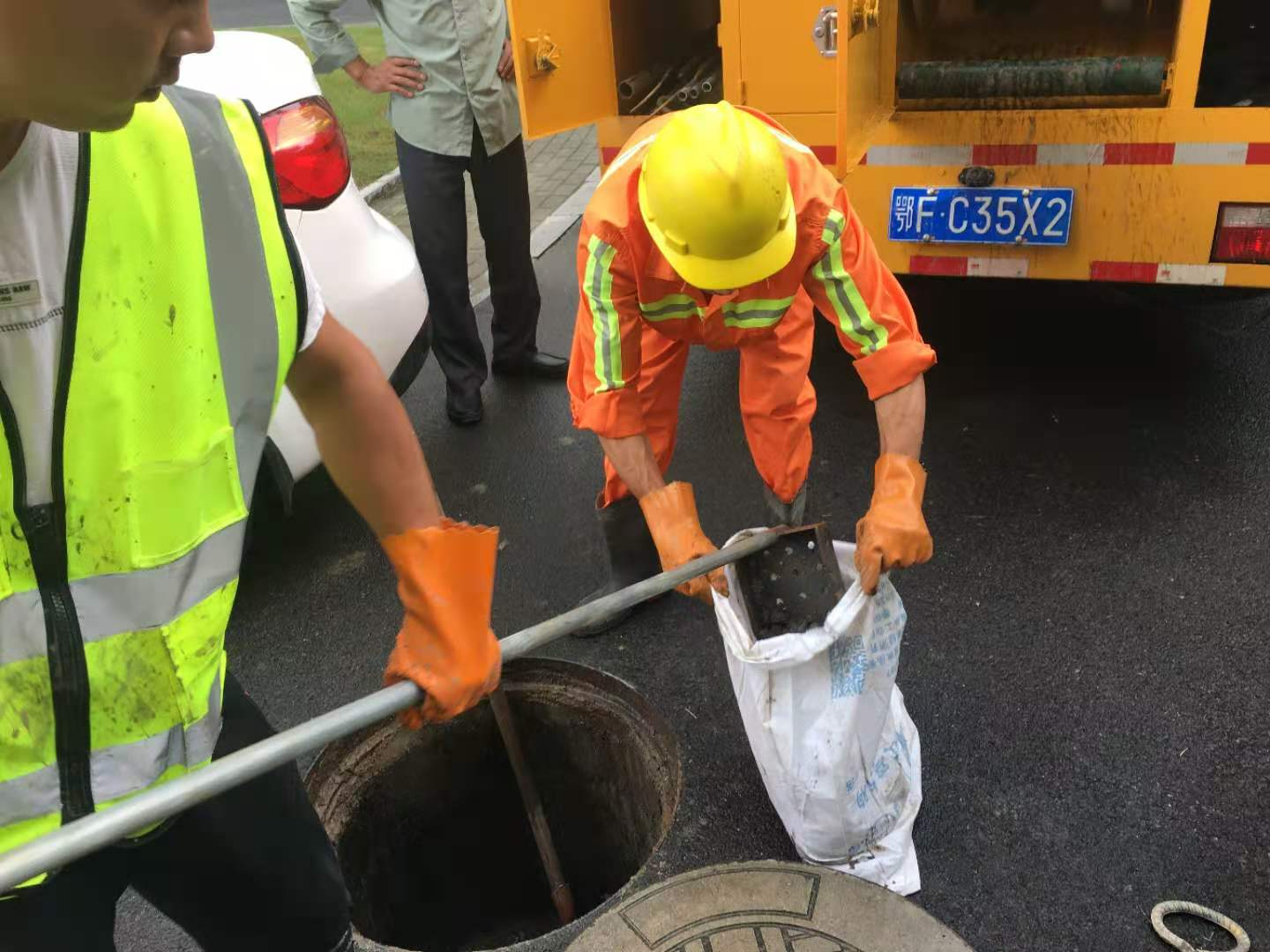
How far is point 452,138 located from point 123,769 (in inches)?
114

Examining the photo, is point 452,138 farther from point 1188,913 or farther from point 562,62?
point 1188,913

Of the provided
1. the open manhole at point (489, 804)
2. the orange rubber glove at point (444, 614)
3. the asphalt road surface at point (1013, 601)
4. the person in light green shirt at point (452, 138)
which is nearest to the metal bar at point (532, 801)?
the open manhole at point (489, 804)

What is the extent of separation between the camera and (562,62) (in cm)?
313

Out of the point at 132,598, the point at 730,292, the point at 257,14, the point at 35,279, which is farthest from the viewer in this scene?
the point at 257,14

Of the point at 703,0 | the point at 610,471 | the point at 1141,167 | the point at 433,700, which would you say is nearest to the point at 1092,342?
the point at 1141,167

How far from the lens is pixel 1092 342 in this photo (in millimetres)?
4113

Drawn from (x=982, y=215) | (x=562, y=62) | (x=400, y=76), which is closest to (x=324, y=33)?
(x=400, y=76)

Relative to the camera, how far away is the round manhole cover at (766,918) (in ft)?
5.74

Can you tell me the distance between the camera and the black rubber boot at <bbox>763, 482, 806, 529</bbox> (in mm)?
2471

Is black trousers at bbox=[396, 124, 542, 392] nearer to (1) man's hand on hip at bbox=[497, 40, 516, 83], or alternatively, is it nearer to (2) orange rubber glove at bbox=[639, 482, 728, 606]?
(1) man's hand on hip at bbox=[497, 40, 516, 83]

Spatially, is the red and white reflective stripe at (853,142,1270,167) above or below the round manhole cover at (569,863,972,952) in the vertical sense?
above

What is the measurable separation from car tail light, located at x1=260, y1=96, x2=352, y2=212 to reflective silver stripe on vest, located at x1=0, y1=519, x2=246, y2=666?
1.73 meters

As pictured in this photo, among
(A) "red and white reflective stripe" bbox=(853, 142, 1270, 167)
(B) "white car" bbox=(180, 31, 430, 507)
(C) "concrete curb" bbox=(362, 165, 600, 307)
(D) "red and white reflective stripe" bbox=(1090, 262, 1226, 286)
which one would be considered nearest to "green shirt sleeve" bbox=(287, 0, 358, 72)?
(B) "white car" bbox=(180, 31, 430, 507)

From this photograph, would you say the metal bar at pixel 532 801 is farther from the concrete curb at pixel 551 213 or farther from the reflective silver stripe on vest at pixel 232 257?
the concrete curb at pixel 551 213
